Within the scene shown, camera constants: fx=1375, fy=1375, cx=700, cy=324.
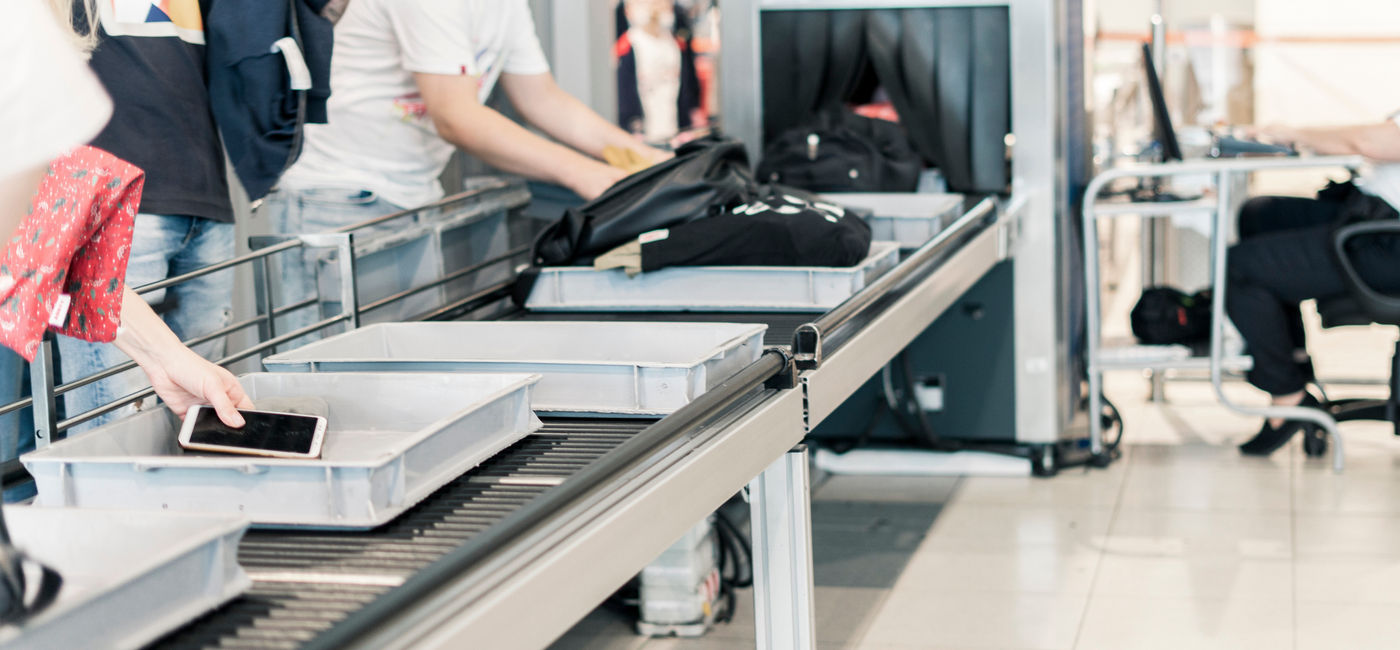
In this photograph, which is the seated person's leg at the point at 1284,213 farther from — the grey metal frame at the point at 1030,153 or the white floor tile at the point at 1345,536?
the white floor tile at the point at 1345,536

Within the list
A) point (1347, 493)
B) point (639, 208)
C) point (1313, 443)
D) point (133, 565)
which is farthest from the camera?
point (1313, 443)

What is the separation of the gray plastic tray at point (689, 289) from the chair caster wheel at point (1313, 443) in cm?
211

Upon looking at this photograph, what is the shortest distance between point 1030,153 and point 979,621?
149 centimetres

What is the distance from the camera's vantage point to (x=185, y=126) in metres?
2.04

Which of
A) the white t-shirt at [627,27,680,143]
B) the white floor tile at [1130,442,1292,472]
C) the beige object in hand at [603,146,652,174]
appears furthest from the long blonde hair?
the white t-shirt at [627,27,680,143]

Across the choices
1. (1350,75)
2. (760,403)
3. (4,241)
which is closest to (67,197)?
(4,241)

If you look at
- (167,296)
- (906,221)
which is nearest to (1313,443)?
(906,221)

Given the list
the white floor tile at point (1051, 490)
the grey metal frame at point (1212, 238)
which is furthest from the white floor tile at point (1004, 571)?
the grey metal frame at point (1212, 238)

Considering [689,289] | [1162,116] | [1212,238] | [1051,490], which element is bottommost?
[1051,490]

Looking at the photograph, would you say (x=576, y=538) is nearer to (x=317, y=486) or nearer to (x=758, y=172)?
(x=317, y=486)

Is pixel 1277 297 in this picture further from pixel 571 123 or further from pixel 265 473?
pixel 265 473

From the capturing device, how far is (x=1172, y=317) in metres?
3.99

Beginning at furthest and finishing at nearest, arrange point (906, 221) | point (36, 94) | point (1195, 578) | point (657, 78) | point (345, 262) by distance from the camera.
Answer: point (657, 78)
point (1195, 578)
point (906, 221)
point (345, 262)
point (36, 94)

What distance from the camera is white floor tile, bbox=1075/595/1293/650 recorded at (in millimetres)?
2566
